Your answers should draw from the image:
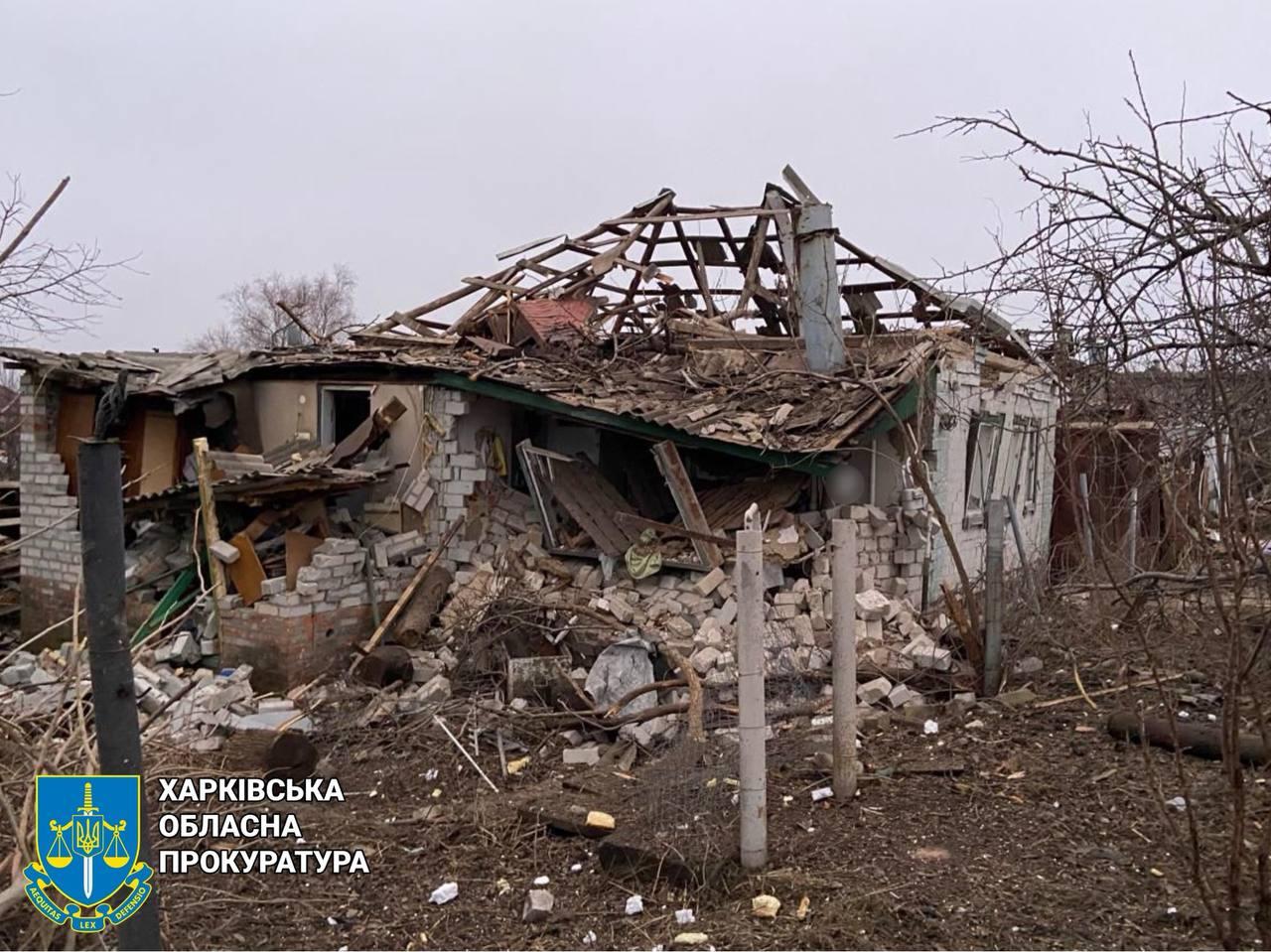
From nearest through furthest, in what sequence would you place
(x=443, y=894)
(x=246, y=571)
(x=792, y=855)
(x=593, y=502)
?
(x=443, y=894) < (x=792, y=855) < (x=246, y=571) < (x=593, y=502)

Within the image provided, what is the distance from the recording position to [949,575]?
10.8 metres

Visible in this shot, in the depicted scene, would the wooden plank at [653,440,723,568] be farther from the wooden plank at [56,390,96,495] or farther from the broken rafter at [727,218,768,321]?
the wooden plank at [56,390,96,495]

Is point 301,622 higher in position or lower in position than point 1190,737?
higher

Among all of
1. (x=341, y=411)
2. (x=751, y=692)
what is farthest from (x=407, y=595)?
(x=751, y=692)

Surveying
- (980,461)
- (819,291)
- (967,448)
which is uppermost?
(819,291)

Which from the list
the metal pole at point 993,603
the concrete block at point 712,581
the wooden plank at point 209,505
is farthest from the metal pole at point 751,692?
the wooden plank at point 209,505

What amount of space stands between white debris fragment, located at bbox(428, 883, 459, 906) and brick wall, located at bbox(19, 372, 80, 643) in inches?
338

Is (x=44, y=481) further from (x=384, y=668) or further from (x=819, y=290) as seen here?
(x=819, y=290)

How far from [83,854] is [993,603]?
6.15 metres

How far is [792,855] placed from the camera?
5098mm

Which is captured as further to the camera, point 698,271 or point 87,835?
point 698,271

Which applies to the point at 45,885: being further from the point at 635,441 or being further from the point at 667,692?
the point at 635,441

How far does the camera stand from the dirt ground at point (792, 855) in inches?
174

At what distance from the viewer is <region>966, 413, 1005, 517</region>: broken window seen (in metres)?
11.8
